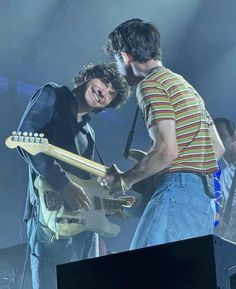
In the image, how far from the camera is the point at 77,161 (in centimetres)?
287

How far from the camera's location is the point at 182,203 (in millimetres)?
2496

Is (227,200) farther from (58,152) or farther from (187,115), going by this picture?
(58,152)

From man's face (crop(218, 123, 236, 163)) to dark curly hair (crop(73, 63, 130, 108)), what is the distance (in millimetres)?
568

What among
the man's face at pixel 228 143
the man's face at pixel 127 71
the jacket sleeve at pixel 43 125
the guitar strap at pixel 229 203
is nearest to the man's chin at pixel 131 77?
the man's face at pixel 127 71

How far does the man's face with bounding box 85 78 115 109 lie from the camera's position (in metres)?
3.04

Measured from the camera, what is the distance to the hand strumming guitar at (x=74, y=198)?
2.81 metres

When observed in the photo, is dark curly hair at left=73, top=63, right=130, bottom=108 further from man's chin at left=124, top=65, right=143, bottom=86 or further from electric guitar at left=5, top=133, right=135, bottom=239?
electric guitar at left=5, top=133, right=135, bottom=239

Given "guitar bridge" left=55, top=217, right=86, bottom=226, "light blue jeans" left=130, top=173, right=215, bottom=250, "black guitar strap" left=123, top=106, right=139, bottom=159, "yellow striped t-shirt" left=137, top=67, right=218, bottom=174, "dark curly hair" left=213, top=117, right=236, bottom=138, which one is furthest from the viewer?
"dark curly hair" left=213, top=117, right=236, bottom=138

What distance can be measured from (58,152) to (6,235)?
62 centimetres

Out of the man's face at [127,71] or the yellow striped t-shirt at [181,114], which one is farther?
the man's face at [127,71]

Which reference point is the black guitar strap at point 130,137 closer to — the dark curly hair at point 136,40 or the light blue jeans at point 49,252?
the dark curly hair at point 136,40

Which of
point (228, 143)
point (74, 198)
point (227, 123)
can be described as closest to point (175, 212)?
point (74, 198)

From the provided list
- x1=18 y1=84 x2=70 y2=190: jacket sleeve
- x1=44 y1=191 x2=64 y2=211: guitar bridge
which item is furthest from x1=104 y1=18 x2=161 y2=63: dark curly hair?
x1=44 y1=191 x2=64 y2=211: guitar bridge

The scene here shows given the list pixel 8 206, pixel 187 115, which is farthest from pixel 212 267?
pixel 8 206
